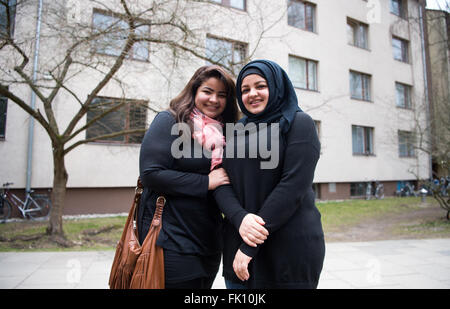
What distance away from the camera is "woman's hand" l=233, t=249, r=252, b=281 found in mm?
1446

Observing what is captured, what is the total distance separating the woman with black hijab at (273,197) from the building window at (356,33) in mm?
16050

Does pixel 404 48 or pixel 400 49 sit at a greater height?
pixel 404 48

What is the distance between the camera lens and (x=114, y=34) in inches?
178

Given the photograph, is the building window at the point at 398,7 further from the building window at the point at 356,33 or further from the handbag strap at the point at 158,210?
the handbag strap at the point at 158,210

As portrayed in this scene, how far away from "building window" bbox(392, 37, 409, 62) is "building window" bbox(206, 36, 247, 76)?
50.7 feet

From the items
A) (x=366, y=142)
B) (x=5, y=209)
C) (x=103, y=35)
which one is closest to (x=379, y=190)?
(x=366, y=142)

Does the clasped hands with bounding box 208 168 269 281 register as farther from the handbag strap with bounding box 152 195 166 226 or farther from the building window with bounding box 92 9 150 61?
the building window with bounding box 92 9 150 61

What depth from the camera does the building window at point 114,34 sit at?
4514 mm

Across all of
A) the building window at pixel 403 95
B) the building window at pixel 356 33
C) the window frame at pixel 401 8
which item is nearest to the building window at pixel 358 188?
the building window at pixel 403 95

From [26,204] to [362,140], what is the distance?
47.1 ft

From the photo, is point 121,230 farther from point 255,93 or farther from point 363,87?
point 363,87

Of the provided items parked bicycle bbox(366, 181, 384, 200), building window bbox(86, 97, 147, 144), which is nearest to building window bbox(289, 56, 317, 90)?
parked bicycle bbox(366, 181, 384, 200)

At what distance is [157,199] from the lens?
1605 millimetres

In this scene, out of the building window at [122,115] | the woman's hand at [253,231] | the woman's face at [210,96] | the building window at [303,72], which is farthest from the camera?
the building window at [303,72]
